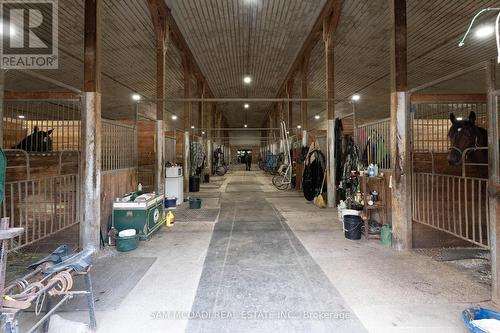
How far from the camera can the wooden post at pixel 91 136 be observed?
3.50 metres

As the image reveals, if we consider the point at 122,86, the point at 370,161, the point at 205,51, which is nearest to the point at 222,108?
the point at 122,86

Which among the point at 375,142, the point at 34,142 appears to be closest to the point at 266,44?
the point at 375,142

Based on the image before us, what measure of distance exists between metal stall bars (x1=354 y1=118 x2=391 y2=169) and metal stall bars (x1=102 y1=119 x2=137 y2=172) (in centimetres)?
441

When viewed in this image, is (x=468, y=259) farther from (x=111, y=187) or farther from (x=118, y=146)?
(x=118, y=146)

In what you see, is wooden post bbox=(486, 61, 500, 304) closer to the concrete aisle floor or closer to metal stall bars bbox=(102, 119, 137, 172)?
the concrete aisle floor

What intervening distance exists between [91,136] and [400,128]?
4.27 meters

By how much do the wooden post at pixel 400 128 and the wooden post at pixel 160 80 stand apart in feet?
15.2

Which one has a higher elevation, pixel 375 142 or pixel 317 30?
pixel 317 30

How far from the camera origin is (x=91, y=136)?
3.51m

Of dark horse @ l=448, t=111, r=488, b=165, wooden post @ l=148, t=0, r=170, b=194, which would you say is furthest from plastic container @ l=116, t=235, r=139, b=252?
dark horse @ l=448, t=111, r=488, b=165

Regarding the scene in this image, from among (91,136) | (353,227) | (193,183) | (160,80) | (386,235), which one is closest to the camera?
(91,136)

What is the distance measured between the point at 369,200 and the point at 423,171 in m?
0.87

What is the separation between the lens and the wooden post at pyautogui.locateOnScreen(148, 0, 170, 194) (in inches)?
233

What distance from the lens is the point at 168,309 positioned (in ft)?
7.20
